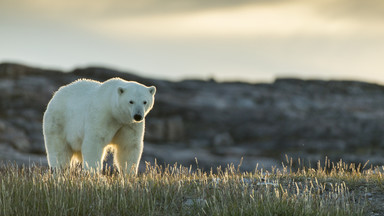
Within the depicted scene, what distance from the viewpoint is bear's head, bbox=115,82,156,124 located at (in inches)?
401

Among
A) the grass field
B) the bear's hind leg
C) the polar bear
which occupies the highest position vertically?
the polar bear

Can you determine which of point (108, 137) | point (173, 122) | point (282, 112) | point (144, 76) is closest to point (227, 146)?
point (173, 122)

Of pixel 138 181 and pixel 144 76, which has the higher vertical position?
pixel 144 76

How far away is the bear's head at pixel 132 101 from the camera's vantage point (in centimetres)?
1018

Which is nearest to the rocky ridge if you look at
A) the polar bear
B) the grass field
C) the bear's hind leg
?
the polar bear

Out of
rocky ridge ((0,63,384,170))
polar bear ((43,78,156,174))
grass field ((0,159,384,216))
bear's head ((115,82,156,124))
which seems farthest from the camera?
rocky ridge ((0,63,384,170))

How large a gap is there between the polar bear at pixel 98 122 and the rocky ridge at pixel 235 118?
1237 inches

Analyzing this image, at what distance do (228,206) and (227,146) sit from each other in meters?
54.4

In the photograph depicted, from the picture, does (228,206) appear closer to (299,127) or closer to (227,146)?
(227,146)

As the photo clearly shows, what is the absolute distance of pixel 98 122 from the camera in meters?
11.0

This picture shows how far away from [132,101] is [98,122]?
1.02m

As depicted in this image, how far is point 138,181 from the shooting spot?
910cm

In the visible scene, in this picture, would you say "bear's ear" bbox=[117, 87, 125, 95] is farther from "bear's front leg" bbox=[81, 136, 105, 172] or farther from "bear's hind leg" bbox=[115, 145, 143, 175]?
"bear's hind leg" bbox=[115, 145, 143, 175]

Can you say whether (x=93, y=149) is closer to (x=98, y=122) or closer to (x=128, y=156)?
(x=98, y=122)
